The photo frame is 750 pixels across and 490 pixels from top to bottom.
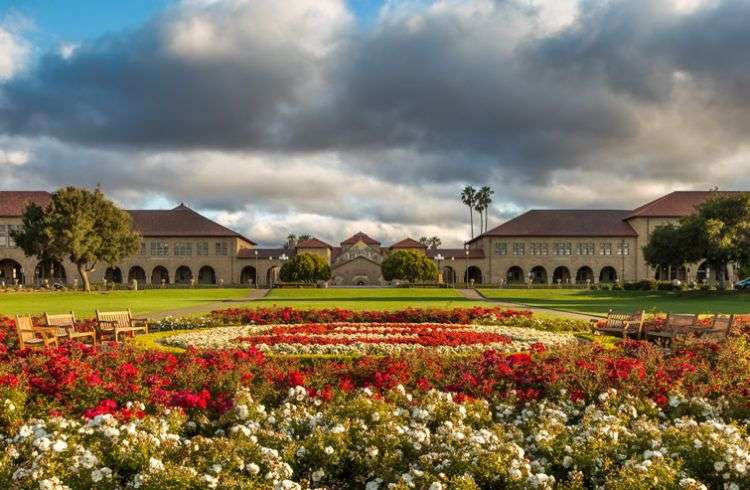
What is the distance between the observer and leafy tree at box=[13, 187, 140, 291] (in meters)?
56.5

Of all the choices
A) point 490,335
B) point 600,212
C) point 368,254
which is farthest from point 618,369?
point 600,212

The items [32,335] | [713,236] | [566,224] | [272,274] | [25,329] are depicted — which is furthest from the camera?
[272,274]

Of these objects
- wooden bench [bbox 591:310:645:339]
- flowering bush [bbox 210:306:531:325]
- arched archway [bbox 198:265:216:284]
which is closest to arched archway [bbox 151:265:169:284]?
arched archway [bbox 198:265:216:284]

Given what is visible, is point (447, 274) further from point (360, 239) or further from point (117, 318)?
point (117, 318)

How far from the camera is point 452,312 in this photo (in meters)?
19.5

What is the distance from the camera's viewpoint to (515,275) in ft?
273

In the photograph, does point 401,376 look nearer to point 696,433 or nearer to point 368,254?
point 696,433

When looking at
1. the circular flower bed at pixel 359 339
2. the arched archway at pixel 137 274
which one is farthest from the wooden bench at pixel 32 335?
the arched archway at pixel 137 274

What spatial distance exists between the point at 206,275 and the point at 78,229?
26834mm

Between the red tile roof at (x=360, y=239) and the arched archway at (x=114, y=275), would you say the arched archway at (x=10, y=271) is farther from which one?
the red tile roof at (x=360, y=239)

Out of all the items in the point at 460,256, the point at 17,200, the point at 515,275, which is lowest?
the point at 515,275

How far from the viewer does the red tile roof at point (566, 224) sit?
79.9m

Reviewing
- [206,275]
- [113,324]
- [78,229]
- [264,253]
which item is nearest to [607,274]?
[264,253]

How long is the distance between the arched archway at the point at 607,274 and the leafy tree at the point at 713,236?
26950 millimetres
